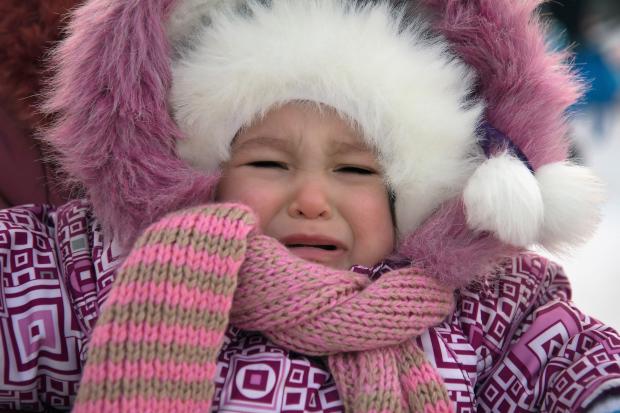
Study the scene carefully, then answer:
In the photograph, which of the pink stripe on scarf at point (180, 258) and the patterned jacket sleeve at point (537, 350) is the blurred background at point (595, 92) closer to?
the patterned jacket sleeve at point (537, 350)

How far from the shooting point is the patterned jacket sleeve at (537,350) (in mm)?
767

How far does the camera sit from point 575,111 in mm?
998

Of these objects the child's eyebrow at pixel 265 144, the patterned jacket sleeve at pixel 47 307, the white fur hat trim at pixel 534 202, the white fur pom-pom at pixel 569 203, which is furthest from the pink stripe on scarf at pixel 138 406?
the white fur pom-pom at pixel 569 203

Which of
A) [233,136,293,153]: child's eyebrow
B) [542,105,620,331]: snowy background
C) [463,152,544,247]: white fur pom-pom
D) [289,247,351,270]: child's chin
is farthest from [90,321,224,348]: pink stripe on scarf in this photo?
[542,105,620,331]: snowy background

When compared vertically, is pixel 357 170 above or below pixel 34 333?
above

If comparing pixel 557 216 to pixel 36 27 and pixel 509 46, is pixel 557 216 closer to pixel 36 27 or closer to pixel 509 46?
pixel 509 46

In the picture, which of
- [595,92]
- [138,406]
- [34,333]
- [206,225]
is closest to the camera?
[138,406]

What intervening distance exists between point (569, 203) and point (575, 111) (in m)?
0.28

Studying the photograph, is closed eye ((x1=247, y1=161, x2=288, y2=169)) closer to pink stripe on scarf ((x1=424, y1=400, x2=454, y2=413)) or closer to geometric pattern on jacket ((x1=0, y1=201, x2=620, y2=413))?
geometric pattern on jacket ((x1=0, y1=201, x2=620, y2=413))

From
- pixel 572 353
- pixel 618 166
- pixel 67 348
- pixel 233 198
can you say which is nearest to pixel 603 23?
pixel 618 166

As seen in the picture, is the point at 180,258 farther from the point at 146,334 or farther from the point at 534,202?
the point at 534,202

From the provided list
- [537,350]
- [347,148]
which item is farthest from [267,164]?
[537,350]

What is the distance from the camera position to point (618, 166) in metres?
2.21

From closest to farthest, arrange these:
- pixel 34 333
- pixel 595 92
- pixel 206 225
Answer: pixel 206 225
pixel 34 333
pixel 595 92
